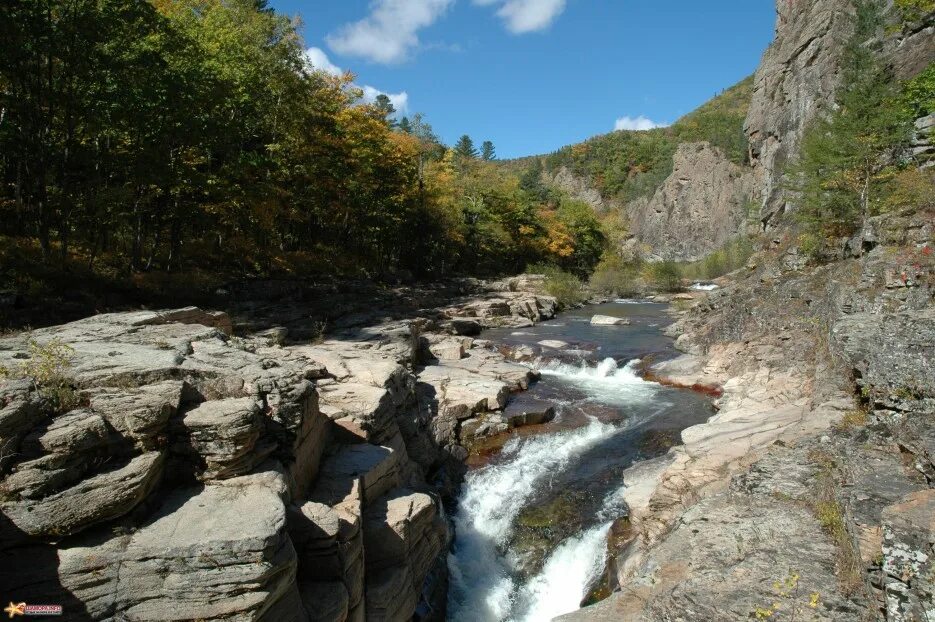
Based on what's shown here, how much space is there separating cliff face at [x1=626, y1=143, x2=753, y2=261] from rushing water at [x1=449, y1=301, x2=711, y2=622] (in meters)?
59.5

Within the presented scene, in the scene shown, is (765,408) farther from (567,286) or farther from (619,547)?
(567,286)

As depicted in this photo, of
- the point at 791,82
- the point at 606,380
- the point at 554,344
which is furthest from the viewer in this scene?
the point at 791,82

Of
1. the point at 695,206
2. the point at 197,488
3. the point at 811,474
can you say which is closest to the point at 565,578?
the point at 811,474

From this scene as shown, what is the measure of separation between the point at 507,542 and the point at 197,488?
Answer: 224 inches

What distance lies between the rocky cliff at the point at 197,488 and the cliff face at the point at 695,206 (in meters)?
69.2

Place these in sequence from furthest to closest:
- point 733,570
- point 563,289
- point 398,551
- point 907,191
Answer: point 563,289 → point 907,191 → point 398,551 → point 733,570

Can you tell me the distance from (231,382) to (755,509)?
23.1 ft

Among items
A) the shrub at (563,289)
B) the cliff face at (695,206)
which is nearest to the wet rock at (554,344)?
the shrub at (563,289)

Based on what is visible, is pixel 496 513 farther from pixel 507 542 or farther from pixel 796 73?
pixel 796 73

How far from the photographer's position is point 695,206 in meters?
72.9

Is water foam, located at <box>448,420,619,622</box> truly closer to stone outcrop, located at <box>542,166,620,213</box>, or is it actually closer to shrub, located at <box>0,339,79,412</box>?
A: shrub, located at <box>0,339,79,412</box>

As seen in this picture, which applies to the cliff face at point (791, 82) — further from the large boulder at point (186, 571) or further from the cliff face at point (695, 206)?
the large boulder at point (186, 571)

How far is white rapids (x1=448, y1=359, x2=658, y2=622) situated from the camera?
8141 millimetres

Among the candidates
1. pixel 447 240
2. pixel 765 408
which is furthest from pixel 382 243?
pixel 765 408
